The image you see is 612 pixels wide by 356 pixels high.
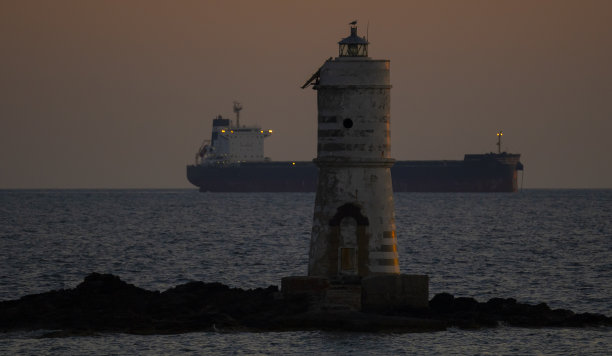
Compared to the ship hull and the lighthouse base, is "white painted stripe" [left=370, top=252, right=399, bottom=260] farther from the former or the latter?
the ship hull

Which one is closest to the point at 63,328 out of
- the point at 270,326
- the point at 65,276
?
the point at 270,326

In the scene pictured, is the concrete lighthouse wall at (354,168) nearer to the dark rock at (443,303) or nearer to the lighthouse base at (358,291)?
the lighthouse base at (358,291)

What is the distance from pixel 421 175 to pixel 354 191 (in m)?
153

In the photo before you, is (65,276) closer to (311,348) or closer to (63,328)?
(63,328)

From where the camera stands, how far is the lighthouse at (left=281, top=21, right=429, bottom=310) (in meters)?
23.6

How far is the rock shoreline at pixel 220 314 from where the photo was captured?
23875mm

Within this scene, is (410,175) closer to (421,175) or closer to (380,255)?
(421,175)

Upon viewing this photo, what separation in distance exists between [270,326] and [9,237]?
42.0m

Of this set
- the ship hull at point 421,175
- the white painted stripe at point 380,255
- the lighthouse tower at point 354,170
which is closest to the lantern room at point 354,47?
the lighthouse tower at point 354,170

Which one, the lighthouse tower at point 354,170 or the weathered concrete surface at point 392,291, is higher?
the lighthouse tower at point 354,170

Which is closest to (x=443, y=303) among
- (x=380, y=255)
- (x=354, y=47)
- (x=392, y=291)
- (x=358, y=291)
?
(x=392, y=291)

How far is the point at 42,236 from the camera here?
63.9m

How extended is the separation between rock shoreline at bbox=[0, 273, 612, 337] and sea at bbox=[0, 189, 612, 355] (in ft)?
1.07

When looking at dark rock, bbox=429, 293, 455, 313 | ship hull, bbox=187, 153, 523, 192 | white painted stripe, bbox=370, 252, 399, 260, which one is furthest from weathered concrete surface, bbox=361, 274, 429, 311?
ship hull, bbox=187, 153, 523, 192
